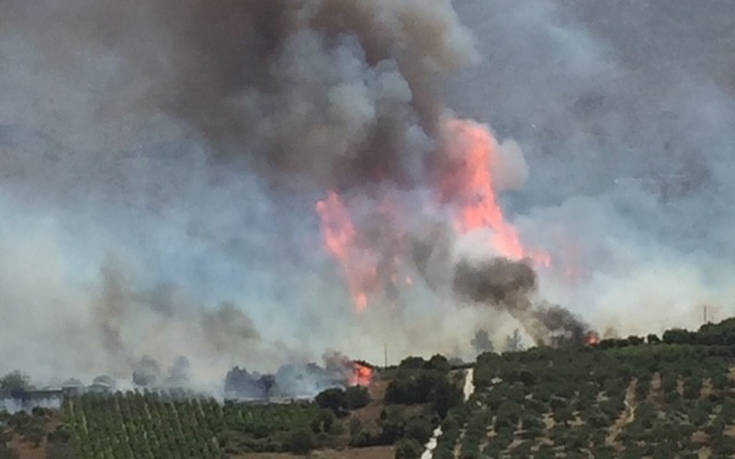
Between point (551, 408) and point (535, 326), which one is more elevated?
point (535, 326)

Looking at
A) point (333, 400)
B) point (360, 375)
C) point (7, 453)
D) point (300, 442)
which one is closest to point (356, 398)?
point (333, 400)

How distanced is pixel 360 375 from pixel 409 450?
21.1 m

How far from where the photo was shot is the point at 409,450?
62000 mm

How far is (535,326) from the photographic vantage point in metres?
92.3

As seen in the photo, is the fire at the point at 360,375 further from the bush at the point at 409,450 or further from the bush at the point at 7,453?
the bush at the point at 7,453

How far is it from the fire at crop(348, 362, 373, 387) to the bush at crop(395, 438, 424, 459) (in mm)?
14795

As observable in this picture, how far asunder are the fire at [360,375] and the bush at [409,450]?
14.8m

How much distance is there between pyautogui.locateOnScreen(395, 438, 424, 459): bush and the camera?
6163cm

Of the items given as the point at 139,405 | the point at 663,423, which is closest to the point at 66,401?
the point at 139,405

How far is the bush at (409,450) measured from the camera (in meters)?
61.6

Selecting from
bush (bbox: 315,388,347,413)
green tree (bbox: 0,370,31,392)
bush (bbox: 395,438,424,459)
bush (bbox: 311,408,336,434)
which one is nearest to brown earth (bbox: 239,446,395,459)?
bush (bbox: 395,438,424,459)

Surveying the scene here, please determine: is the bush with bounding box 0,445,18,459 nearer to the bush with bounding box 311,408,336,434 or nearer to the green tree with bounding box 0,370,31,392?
the bush with bounding box 311,408,336,434

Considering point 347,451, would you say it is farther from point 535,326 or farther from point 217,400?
point 535,326

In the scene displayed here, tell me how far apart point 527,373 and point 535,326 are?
20.0 meters
